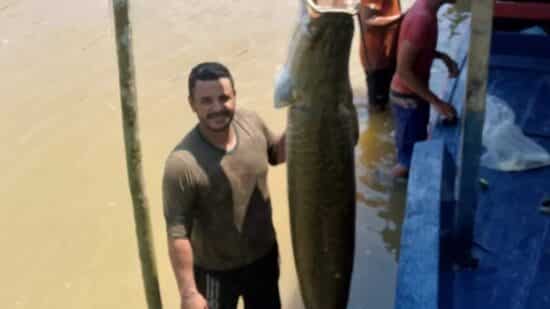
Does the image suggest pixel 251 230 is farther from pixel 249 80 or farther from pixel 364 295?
pixel 249 80

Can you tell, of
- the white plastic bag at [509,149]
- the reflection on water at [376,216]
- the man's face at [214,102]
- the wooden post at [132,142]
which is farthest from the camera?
the reflection on water at [376,216]

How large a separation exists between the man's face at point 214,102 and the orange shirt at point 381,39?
3.11 m

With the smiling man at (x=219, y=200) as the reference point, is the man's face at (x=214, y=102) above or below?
above

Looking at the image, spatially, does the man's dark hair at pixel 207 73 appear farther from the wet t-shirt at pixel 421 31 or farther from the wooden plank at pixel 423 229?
the wet t-shirt at pixel 421 31

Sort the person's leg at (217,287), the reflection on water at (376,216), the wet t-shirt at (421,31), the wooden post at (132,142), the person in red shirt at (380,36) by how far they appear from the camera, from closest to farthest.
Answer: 1. the wooden post at (132,142)
2. the person's leg at (217,287)
3. the wet t-shirt at (421,31)
4. the reflection on water at (376,216)
5. the person in red shirt at (380,36)

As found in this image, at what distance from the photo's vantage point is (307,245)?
249 cm

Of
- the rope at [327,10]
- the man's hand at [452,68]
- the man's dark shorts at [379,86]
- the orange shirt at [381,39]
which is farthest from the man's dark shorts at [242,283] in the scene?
the man's dark shorts at [379,86]

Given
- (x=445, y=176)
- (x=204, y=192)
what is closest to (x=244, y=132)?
(x=204, y=192)

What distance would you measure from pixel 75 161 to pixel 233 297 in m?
4.24

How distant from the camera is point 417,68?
15.1ft

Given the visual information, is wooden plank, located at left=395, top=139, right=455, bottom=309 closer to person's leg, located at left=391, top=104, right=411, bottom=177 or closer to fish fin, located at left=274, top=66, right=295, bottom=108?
person's leg, located at left=391, top=104, right=411, bottom=177

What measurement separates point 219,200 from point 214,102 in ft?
1.58

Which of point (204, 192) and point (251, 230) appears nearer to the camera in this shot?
point (204, 192)

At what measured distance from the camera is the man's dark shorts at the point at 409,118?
4.89 metres
